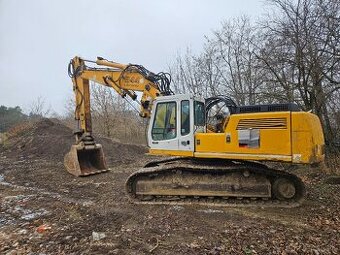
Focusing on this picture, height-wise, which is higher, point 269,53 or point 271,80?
point 269,53

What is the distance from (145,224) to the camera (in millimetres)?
5336

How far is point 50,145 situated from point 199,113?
10.1 m

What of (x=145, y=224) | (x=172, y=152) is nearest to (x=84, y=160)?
(x=172, y=152)

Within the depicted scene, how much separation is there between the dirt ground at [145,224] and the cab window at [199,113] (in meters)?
1.77

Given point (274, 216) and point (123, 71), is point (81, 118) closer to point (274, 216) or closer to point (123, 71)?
point (123, 71)

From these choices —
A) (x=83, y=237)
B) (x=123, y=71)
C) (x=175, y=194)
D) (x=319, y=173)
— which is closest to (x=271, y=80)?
(x=319, y=173)

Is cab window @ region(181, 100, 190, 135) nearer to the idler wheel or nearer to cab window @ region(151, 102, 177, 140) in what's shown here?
cab window @ region(151, 102, 177, 140)

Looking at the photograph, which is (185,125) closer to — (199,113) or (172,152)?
(199,113)

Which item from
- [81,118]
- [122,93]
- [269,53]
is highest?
[269,53]

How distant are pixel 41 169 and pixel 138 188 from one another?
5.61 m

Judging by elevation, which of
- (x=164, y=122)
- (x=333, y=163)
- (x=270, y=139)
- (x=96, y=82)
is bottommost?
(x=333, y=163)

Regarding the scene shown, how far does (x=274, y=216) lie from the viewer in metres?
5.62

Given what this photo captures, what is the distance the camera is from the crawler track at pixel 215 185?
6.19 metres

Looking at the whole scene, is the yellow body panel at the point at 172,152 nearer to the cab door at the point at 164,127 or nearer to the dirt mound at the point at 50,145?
the cab door at the point at 164,127
